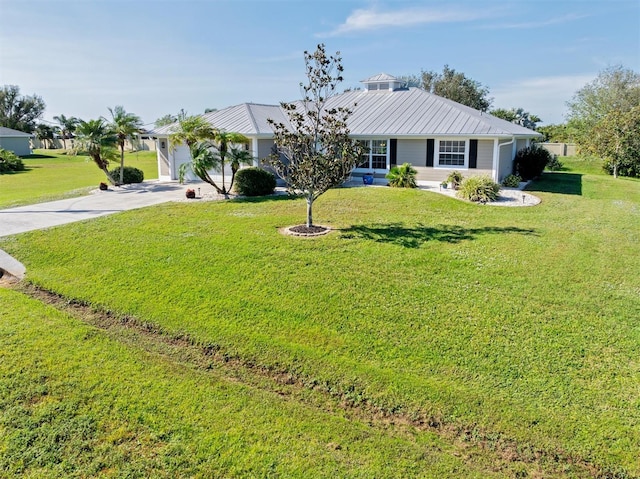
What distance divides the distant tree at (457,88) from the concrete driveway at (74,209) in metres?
31.4

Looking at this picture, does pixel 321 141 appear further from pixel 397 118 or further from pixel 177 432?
pixel 397 118

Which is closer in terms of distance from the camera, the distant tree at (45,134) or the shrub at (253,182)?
the shrub at (253,182)

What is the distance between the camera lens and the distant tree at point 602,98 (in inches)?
1582

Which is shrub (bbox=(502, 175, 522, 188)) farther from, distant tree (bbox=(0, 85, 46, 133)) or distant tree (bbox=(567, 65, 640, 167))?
distant tree (bbox=(0, 85, 46, 133))

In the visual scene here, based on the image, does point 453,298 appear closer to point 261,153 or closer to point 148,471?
point 148,471

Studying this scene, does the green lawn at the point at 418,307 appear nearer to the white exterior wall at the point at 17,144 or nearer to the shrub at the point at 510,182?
the shrub at the point at 510,182

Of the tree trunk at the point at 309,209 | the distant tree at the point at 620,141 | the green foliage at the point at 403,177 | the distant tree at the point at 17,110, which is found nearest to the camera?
the tree trunk at the point at 309,209

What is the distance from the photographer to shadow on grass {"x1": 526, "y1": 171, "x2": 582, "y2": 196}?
2069cm

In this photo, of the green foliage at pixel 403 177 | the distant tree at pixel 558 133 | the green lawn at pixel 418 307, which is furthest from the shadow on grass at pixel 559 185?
the distant tree at pixel 558 133

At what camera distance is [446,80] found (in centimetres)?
4628

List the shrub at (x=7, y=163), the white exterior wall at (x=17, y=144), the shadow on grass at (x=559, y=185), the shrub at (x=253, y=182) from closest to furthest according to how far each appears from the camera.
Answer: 1. the shrub at (x=253, y=182)
2. the shadow on grass at (x=559, y=185)
3. the shrub at (x=7, y=163)
4. the white exterior wall at (x=17, y=144)

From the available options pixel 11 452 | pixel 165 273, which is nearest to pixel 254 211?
pixel 165 273

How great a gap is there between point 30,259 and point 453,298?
9863 millimetres

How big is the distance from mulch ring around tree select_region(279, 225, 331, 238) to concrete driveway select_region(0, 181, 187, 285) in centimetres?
631
